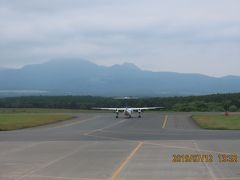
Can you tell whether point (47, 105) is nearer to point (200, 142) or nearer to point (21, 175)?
point (200, 142)

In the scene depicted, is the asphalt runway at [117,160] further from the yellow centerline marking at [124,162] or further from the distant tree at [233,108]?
the distant tree at [233,108]

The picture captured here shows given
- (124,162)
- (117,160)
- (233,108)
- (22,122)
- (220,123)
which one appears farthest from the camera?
(233,108)

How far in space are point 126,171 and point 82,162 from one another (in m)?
3.39

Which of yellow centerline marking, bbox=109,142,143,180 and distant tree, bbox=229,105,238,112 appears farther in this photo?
distant tree, bbox=229,105,238,112

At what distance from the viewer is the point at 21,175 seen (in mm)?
18141

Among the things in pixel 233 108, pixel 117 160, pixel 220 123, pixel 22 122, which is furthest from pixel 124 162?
pixel 233 108

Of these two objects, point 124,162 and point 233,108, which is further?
point 233,108

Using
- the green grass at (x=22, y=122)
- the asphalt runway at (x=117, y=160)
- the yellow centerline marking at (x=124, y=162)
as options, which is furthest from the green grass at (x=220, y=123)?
the yellow centerline marking at (x=124, y=162)

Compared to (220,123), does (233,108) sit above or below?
above

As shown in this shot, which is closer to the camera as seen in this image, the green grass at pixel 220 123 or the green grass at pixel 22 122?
the green grass at pixel 220 123

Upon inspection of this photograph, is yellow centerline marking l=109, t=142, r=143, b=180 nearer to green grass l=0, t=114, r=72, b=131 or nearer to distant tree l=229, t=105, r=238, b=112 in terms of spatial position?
green grass l=0, t=114, r=72, b=131

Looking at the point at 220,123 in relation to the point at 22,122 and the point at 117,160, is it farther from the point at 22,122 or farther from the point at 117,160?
the point at 117,160

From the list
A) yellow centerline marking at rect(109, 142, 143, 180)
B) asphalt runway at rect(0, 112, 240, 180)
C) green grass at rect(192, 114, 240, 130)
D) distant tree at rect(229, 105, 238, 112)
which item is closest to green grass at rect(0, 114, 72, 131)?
green grass at rect(192, 114, 240, 130)

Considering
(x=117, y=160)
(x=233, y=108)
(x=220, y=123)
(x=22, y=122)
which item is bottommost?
(x=117, y=160)
